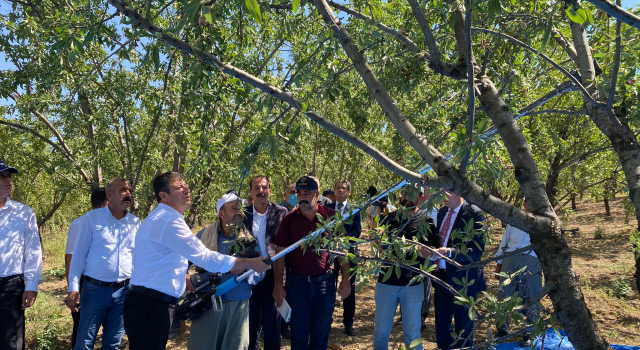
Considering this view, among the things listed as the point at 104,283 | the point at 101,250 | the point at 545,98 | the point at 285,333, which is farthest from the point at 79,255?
the point at 545,98

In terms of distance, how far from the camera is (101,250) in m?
4.51

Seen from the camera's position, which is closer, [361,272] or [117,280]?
[361,272]

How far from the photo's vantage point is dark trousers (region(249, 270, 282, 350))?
16.0ft

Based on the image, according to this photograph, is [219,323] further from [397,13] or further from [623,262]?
[623,262]

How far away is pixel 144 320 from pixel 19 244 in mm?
1642

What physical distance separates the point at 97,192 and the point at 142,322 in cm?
217

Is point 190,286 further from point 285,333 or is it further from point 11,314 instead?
point 285,333

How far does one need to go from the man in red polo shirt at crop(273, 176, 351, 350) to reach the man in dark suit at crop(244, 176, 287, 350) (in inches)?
8.5

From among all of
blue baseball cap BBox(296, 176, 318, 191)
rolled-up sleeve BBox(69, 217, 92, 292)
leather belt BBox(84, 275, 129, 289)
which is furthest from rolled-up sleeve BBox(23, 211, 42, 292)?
blue baseball cap BBox(296, 176, 318, 191)

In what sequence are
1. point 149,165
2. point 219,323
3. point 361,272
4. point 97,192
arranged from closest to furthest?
1. point 361,272
2. point 219,323
3. point 97,192
4. point 149,165

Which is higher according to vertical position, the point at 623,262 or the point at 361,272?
the point at 623,262

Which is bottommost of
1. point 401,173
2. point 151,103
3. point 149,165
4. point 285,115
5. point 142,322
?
point 142,322

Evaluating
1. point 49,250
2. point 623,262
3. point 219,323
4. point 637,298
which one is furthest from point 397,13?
point 49,250

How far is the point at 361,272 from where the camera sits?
256cm
